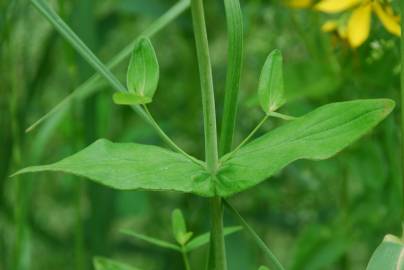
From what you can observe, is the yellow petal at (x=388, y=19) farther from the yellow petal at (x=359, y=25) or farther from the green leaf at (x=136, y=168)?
the green leaf at (x=136, y=168)

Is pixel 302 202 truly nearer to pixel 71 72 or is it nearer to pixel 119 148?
pixel 71 72

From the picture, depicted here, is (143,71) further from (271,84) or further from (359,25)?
(359,25)

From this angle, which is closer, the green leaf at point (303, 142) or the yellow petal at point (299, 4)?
the green leaf at point (303, 142)

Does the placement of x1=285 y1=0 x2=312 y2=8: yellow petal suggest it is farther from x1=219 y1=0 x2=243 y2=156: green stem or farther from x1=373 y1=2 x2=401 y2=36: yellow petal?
x1=219 y1=0 x2=243 y2=156: green stem

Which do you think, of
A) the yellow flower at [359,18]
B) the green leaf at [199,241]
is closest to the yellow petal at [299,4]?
the yellow flower at [359,18]

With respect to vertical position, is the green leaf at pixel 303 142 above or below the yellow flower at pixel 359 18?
below

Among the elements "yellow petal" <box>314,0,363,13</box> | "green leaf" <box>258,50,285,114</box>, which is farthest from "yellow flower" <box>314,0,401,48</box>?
"green leaf" <box>258,50,285,114</box>

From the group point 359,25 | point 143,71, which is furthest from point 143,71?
point 359,25
